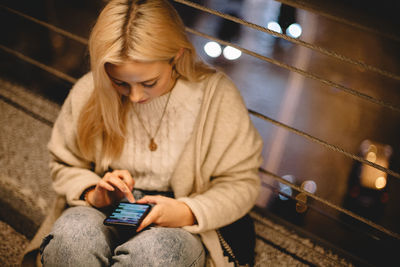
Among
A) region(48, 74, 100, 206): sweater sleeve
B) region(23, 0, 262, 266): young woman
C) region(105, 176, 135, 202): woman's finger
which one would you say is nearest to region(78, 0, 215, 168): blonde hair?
region(23, 0, 262, 266): young woman

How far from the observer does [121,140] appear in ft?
3.68

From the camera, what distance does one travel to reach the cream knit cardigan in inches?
41.1

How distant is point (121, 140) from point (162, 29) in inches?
16.3

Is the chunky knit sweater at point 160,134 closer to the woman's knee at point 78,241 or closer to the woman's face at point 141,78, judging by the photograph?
the woman's face at point 141,78

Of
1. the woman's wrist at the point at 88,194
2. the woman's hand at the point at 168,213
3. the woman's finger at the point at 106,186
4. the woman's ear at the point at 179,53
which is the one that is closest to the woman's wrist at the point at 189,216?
the woman's hand at the point at 168,213

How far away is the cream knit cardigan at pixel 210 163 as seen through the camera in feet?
3.42

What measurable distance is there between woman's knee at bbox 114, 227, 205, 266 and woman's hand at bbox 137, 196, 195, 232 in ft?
0.09

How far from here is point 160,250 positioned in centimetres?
89

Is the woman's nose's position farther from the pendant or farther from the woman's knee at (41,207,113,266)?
the woman's knee at (41,207,113,266)

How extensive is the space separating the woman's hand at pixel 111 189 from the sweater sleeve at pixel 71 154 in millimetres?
49

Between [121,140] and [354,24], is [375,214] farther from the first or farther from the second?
[121,140]

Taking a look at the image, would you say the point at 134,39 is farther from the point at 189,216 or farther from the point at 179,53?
the point at 189,216

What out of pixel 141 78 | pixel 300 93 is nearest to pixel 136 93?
pixel 141 78

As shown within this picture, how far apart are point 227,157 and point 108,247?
45cm
